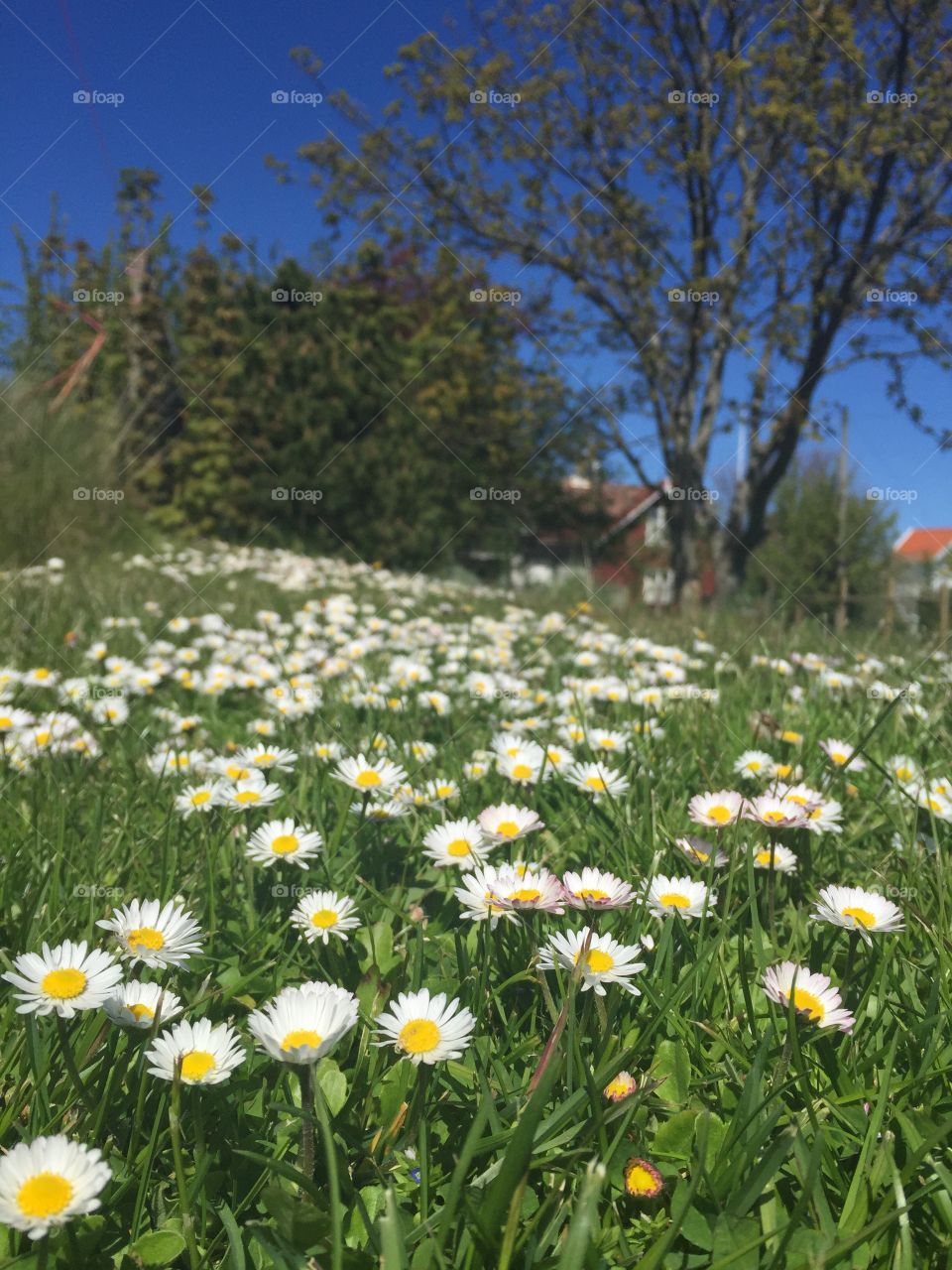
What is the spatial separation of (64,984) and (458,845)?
0.55m

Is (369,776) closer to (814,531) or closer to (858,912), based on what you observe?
(858,912)

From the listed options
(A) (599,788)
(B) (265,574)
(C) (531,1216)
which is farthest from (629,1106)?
(B) (265,574)

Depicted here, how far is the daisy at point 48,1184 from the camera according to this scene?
2.05 ft

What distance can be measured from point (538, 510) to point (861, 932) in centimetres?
1584

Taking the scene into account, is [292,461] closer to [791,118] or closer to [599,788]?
[791,118]

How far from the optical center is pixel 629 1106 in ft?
2.63

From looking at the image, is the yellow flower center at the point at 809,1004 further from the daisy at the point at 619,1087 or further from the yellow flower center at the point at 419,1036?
the yellow flower center at the point at 419,1036

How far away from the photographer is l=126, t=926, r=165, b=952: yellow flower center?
0.97m
